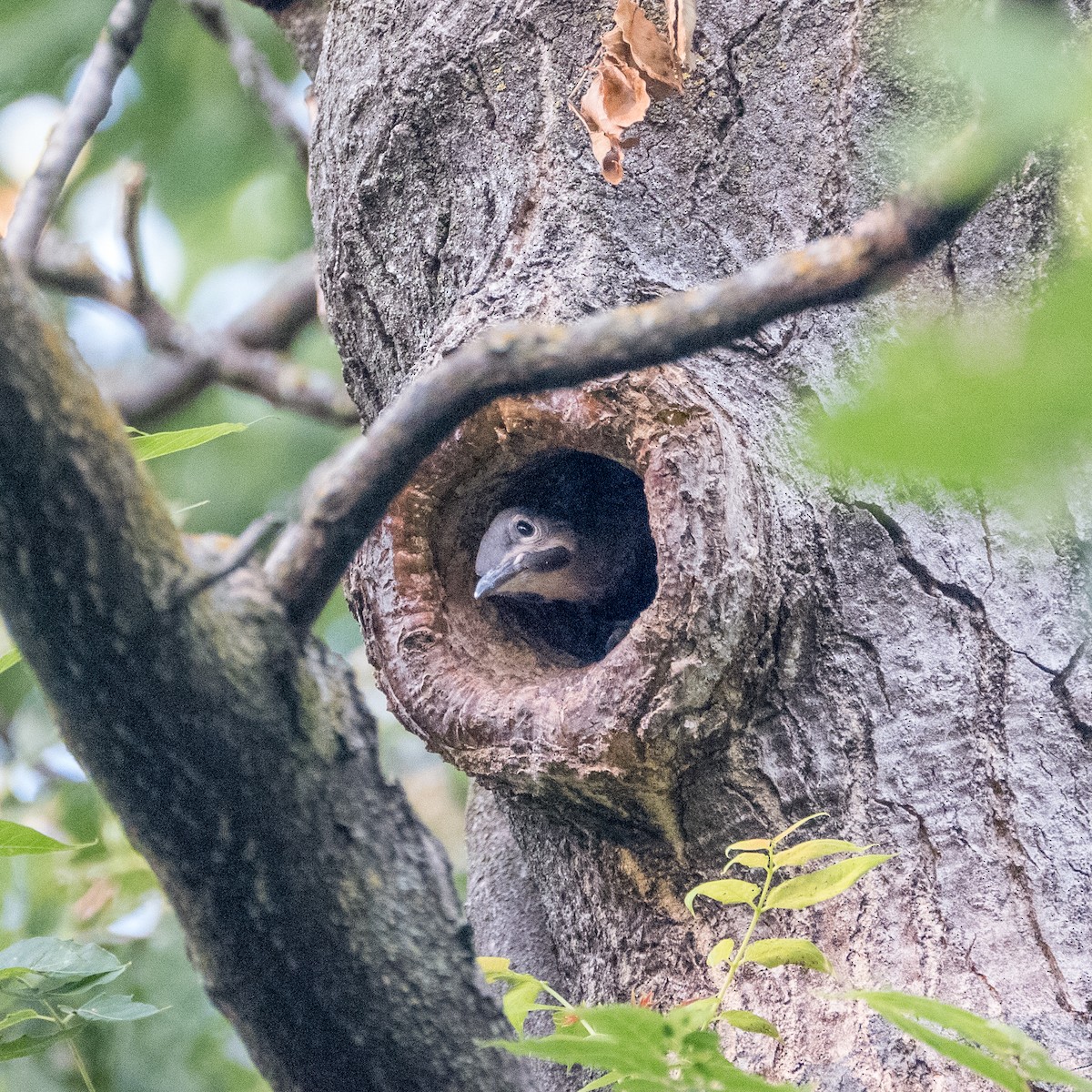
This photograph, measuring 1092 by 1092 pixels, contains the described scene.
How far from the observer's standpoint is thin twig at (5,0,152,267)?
2.00 metres

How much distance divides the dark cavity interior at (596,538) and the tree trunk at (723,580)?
675mm

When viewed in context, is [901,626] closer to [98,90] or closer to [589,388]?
[589,388]

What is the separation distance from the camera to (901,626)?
2.14 metres

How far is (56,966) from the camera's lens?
5.51 ft

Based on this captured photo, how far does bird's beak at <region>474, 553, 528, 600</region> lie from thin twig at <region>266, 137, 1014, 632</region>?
1.49 m

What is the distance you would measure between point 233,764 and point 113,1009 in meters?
0.73

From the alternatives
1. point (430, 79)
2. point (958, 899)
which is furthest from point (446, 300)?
point (958, 899)

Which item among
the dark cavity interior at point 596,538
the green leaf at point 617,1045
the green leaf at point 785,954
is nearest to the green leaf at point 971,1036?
the green leaf at point 617,1045

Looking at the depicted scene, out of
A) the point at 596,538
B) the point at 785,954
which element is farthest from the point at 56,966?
the point at 596,538

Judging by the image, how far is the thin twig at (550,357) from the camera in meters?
1.18

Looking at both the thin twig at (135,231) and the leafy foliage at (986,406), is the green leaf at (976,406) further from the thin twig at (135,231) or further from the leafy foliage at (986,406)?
the thin twig at (135,231)

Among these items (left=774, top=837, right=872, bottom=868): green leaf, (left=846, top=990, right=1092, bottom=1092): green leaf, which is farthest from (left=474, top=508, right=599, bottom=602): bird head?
(left=846, top=990, right=1092, bottom=1092): green leaf

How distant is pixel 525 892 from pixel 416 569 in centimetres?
86

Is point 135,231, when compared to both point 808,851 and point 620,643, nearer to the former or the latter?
point 620,643
